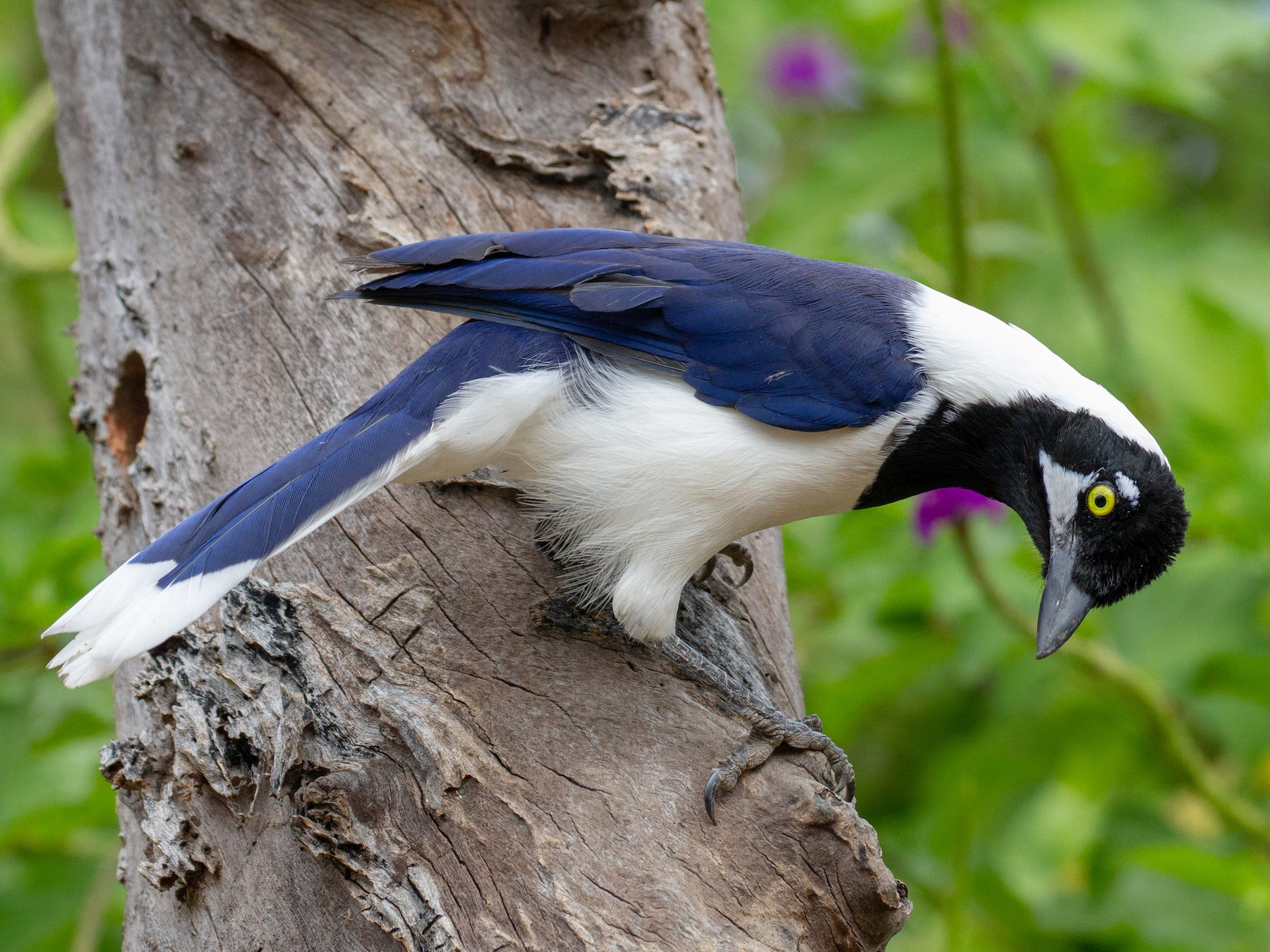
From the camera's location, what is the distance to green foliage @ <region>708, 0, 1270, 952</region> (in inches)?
141

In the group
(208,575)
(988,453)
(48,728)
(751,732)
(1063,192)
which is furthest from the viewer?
(1063,192)

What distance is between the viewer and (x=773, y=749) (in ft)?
7.84

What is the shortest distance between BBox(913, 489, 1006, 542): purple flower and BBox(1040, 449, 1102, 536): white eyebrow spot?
76 cm

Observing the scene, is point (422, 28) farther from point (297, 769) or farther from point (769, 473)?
point (297, 769)

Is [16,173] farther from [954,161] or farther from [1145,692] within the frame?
[1145,692]

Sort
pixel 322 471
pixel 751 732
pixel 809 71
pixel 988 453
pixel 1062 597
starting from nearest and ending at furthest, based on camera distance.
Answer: pixel 322 471
pixel 751 732
pixel 1062 597
pixel 988 453
pixel 809 71

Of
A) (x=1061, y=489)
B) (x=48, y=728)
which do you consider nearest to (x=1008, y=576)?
(x=1061, y=489)

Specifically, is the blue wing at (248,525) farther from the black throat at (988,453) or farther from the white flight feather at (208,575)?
the black throat at (988,453)

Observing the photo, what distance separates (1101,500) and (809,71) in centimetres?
403

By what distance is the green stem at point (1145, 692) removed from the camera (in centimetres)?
347

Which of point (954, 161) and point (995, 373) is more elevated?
point (954, 161)

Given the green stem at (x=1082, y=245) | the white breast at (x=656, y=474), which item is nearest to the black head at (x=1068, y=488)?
the white breast at (x=656, y=474)

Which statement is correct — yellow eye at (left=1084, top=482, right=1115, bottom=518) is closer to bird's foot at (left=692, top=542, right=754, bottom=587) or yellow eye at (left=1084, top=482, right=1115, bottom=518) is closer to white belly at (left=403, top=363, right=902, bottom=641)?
white belly at (left=403, top=363, right=902, bottom=641)

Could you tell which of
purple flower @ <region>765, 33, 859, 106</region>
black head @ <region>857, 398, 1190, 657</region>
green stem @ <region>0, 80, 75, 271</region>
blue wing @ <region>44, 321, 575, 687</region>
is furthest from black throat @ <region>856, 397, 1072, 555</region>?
purple flower @ <region>765, 33, 859, 106</region>
